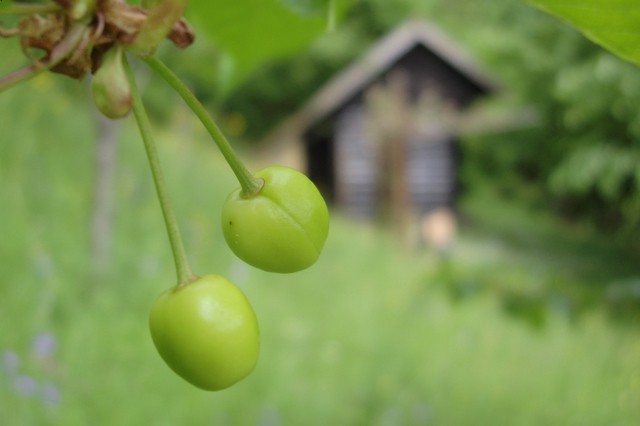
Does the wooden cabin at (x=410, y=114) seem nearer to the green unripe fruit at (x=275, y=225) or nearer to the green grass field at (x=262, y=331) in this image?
the green grass field at (x=262, y=331)

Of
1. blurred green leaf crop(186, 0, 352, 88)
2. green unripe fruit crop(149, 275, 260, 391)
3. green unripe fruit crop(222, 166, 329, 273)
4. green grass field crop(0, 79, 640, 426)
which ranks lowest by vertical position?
green grass field crop(0, 79, 640, 426)

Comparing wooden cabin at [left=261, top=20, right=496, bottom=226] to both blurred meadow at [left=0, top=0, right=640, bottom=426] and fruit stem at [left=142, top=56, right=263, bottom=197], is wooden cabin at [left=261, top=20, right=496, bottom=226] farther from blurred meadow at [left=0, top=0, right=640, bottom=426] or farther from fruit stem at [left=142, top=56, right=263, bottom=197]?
fruit stem at [left=142, top=56, right=263, bottom=197]

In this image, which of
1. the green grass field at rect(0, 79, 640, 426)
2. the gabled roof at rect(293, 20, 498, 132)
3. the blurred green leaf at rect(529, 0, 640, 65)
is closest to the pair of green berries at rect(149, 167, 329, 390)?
the blurred green leaf at rect(529, 0, 640, 65)

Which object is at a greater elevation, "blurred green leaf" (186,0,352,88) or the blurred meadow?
"blurred green leaf" (186,0,352,88)

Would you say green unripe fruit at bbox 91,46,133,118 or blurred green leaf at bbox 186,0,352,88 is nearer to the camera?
green unripe fruit at bbox 91,46,133,118

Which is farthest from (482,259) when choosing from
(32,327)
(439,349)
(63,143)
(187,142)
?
(32,327)

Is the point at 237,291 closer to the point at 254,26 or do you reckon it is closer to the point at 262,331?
the point at 254,26

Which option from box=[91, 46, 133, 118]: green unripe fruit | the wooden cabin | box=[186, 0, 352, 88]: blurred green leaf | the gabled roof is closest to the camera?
box=[91, 46, 133, 118]: green unripe fruit

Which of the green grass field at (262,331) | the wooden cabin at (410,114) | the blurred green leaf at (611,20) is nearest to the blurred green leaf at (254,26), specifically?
the blurred green leaf at (611,20)
